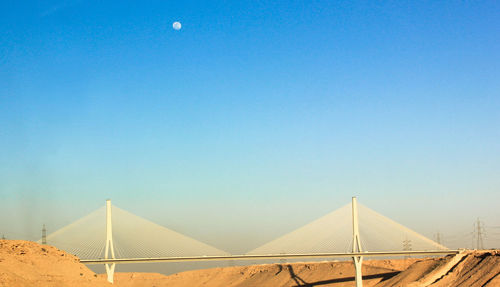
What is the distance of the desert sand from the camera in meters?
32.6

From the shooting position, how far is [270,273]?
106188 millimetres

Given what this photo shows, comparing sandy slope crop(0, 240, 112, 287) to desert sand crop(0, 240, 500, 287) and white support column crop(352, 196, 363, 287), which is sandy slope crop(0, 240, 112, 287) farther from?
white support column crop(352, 196, 363, 287)

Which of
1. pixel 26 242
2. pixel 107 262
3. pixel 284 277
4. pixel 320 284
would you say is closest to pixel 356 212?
pixel 320 284

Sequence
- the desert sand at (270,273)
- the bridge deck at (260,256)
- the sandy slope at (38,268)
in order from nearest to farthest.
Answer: the sandy slope at (38,268) → the desert sand at (270,273) → the bridge deck at (260,256)

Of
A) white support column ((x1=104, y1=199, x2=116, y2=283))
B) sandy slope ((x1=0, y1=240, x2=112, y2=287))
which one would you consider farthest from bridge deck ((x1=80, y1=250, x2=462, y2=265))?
sandy slope ((x1=0, y1=240, x2=112, y2=287))

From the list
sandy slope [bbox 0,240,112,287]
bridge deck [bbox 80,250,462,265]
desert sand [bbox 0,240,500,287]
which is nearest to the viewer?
sandy slope [bbox 0,240,112,287]

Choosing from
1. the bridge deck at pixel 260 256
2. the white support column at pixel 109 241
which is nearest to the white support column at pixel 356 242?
the bridge deck at pixel 260 256

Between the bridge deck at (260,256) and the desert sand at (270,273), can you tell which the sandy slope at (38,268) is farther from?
the bridge deck at (260,256)

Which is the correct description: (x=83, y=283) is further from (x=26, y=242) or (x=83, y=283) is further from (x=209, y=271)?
(x=209, y=271)

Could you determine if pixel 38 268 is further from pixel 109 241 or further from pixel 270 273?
pixel 270 273

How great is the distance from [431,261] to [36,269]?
63200mm

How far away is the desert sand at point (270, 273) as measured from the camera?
32.6 metres

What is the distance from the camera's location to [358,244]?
7869 cm

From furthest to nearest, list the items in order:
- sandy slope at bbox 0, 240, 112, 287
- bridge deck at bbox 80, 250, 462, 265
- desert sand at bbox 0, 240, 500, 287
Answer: bridge deck at bbox 80, 250, 462, 265, desert sand at bbox 0, 240, 500, 287, sandy slope at bbox 0, 240, 112, 287
